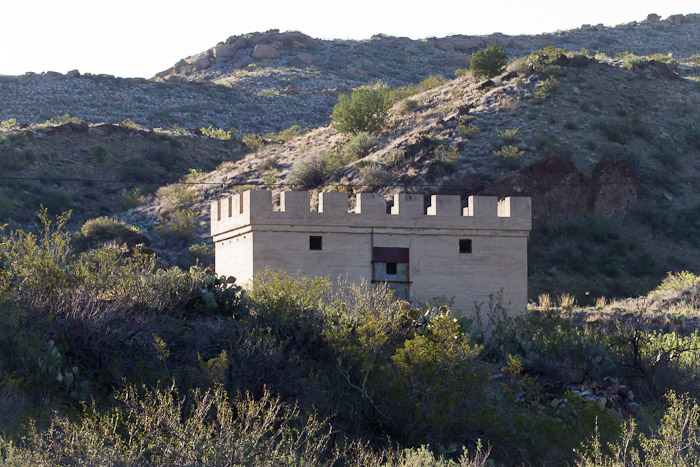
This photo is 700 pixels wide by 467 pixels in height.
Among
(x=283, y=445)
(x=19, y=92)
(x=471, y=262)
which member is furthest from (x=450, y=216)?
(x=19, y=92)

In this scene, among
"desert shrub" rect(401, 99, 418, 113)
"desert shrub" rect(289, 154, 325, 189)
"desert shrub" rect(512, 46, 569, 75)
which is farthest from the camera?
"desert shrub" rect(401, 99, 418, 113)

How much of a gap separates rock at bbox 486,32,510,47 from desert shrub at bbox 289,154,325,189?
49.1 m

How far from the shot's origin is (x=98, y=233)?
125ft

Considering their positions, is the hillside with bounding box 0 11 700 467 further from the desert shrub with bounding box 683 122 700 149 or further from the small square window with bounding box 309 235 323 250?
the small square window with bounding box 309 235 323 250

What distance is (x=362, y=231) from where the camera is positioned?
2111 cm

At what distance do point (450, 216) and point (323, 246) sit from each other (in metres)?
3.17

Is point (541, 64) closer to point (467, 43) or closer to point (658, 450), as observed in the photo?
point (658, 450)

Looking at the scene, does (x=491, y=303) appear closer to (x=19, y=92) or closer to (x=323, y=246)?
(x=323, y=246)

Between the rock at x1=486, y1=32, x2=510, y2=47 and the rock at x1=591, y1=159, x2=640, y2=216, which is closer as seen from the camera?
the rock at x1=591, y1=159, x2=640, y2=216

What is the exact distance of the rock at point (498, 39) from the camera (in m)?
87.7

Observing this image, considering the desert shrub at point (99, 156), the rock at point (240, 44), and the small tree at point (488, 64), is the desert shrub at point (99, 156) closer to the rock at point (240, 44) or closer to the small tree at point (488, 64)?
the small tree at point (488, 64)

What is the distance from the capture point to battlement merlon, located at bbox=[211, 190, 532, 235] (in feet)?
67.9

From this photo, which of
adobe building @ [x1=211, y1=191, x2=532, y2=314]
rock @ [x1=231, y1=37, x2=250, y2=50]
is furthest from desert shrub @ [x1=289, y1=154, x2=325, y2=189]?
rock @ [x1=231, y1=37, x2=250, y2=50]

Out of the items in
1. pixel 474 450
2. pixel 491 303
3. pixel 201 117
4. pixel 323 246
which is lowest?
pixel 474 450
